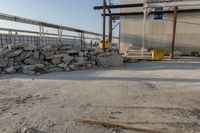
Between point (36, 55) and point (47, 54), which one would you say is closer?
point (36, 55)

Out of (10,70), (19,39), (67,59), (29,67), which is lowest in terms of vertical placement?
(10,70)

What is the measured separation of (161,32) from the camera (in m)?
14.9

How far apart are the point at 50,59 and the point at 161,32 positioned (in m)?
10.4

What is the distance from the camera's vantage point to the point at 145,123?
9.20ft

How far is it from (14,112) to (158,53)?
10305 millimetres

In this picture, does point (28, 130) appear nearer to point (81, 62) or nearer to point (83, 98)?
point (83, 98)

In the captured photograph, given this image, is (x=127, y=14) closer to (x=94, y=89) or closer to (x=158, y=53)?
(x=158, y=53)

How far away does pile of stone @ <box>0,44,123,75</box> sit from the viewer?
7570 millimetres

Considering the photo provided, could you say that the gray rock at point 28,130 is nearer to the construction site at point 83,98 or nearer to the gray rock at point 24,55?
Result: the construction site at point 83,98

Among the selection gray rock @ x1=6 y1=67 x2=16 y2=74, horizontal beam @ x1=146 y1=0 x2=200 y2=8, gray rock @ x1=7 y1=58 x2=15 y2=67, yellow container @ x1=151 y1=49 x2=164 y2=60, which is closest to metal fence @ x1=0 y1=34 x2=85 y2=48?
gray rock @ x1=7 y1=58 x2=15 y2=67

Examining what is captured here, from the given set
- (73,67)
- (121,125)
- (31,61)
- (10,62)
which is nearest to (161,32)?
(73,67)

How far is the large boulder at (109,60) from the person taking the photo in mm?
9633

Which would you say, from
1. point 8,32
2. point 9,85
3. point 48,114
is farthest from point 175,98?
point 8,32

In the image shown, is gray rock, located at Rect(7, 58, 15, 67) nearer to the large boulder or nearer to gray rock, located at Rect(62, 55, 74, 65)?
gray rock, located at Rect(62, 55, 74, 65)
